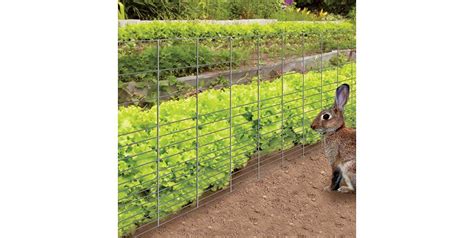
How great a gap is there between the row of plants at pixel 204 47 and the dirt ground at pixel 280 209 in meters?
0.71

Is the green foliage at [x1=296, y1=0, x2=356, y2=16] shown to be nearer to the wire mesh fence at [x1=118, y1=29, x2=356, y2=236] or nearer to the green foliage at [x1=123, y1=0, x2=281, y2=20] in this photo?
the wire mesh fence at [x1=118, y1=29, x2=356, y2=236]

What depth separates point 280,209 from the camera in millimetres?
4336

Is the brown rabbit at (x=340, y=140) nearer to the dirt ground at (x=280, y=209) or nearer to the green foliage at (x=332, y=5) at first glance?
the dirt ground at (x=280, y=209)

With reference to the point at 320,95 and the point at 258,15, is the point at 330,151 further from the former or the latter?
the point at 258,15

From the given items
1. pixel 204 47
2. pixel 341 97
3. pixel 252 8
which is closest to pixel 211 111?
pixel 204 47

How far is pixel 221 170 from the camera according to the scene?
4293mm

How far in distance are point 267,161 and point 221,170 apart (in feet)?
1.60

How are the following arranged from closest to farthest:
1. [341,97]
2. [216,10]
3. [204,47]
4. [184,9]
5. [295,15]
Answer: [341,97], [204,47], [184,9], [216,10], [295,15]

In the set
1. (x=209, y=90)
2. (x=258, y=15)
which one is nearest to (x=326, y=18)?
(x=258, y=15)

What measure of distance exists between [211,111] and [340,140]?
2.48ft

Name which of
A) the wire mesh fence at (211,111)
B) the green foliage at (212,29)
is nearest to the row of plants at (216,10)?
the green foliage at (212,29)

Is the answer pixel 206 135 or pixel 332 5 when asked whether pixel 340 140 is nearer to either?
pixel 206 135

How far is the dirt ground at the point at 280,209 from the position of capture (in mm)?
3984

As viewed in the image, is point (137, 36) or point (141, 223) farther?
point (137, 36)
